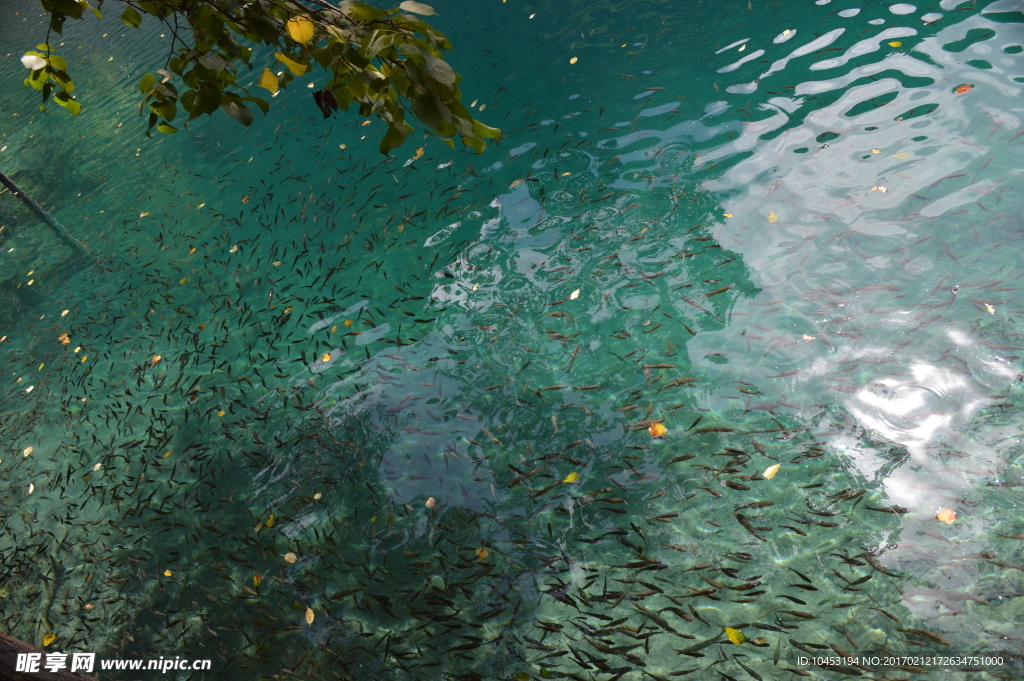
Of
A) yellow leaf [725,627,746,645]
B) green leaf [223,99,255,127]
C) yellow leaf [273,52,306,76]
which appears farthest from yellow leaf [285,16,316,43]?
yellow leaf [725,627,746,645]

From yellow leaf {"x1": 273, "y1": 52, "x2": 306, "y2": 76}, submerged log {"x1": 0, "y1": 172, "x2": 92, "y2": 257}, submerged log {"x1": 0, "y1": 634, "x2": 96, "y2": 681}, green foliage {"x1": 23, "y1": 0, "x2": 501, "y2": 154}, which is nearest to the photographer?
green foliage {"x1": 23, "y1": 0, "x2": 501, "y2": 154}

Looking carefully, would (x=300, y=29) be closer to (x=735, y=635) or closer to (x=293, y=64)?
(x=293, y=64)

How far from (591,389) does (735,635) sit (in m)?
2.28

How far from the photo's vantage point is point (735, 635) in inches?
141

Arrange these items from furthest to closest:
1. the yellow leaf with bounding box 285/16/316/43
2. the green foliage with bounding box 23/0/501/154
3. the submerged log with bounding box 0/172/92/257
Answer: the submerged log with bounding box 0/172/92/257 < the yellow leaf with bounding box 285/16/316/43 < the green foliage with bounding box 23/0/501/154

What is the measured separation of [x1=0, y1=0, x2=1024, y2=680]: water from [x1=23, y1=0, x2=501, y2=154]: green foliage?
3383mm

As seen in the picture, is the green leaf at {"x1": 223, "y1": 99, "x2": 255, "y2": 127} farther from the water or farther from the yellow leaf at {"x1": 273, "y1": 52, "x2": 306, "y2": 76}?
the water

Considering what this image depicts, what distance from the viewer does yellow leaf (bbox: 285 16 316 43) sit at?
1.89 meters

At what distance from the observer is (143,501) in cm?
586

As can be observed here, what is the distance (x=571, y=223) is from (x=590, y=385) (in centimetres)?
231

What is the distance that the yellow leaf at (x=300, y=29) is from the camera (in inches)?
74.4

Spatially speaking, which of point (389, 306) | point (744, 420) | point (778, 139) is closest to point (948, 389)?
point (744, 420)

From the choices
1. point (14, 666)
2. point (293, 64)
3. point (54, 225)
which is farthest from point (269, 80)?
point (54, 225)

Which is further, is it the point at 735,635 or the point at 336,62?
the point at 735,635
